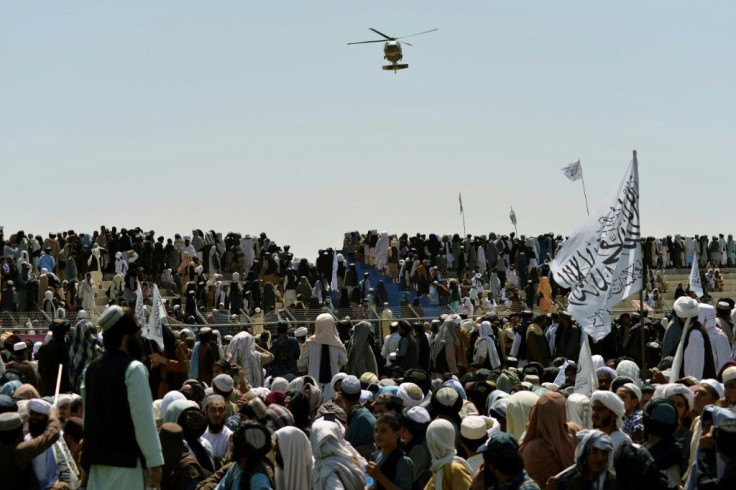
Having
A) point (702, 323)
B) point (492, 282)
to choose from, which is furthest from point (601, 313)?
point (492, 282)

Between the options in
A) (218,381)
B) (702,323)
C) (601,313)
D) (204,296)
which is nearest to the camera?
(218,381)

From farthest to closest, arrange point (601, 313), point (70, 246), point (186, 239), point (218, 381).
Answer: point (186, 239)
point (70, 246)
point (601, 313)
point (218, 381)

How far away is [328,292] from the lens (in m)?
39.7

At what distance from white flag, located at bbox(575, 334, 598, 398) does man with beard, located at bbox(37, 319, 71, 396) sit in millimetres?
5876

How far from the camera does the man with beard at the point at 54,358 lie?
15.1m

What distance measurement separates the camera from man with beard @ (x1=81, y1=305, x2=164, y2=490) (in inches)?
288

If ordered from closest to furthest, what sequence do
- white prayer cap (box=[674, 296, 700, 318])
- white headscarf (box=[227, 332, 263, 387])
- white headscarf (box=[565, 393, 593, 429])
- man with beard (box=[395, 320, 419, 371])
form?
white headscarf (box=[565, 393, 593, 429])
white prayer cap (box=[674, 296, 700, 318])
white headscarf (box=[227, 332, 263, 387])
man with beard (box=[395, 320, 419, 371])

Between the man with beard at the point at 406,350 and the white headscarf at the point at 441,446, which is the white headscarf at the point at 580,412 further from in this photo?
the man with beard at the point at 406,350

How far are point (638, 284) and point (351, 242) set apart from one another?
31.5m

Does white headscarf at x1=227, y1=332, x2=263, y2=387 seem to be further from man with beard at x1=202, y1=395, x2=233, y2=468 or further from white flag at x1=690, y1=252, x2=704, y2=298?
white flag at x1=690, y1=252, x2=704, y2=298

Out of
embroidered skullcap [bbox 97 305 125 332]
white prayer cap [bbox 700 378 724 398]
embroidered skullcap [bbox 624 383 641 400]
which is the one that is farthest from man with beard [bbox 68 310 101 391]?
white prayer cap [bbox 700 378 724 398]

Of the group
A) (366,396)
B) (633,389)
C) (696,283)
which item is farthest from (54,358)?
(696,283)

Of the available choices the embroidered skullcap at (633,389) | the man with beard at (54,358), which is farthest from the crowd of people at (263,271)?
the embroidered skullcap at (633,389)

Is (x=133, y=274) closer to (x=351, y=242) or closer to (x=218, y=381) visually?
(x=351, y=242)
